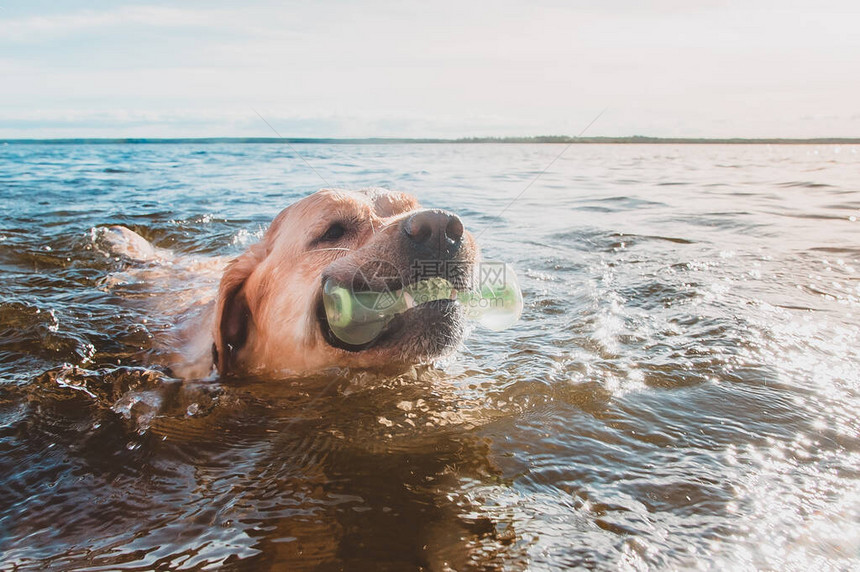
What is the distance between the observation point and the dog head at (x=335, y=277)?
2777mm

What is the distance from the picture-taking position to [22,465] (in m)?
2.66

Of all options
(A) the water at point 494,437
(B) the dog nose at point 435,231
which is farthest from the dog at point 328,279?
(A) the water at point 494,437

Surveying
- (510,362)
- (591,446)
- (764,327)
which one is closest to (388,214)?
(510,362)

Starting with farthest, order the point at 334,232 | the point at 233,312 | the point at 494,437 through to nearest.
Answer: the point at 233,312 → the point at 334,232 → the point at 494,437

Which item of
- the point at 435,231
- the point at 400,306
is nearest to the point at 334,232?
the point at 400,306

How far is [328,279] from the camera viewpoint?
2.87m

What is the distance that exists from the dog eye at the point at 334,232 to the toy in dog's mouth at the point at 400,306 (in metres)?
0.41

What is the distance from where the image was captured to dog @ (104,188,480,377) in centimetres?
278

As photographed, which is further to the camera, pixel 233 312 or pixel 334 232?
pixel 233 312

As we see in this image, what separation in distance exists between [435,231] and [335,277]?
1.79 feet

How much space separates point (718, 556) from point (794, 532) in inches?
12.8
